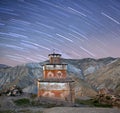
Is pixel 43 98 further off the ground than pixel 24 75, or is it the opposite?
pixel 24 75

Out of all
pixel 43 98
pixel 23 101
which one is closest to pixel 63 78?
pixel 43 98

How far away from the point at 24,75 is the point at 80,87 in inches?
1791

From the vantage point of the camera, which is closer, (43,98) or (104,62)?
(43,98)

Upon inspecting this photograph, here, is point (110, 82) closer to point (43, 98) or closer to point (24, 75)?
point (24, 75)

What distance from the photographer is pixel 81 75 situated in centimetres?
15475

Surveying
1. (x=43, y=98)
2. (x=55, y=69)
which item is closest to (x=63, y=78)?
(x=55, y=69)

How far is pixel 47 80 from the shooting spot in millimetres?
31828

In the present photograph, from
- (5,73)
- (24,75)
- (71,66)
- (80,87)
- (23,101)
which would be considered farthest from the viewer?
(71,66)

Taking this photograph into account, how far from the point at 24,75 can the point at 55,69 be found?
10407 cm

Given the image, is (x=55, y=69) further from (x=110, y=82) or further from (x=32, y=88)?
(x=110, y=82)

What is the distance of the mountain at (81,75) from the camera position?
105 meters

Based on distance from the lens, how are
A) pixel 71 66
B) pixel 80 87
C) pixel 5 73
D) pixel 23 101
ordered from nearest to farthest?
pixel 23 101, pixel 80 87, pixel 5 73, pixel 71 66

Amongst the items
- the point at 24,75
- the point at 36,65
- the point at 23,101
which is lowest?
the point at 23,101

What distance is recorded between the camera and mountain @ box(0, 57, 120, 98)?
10538 cm
